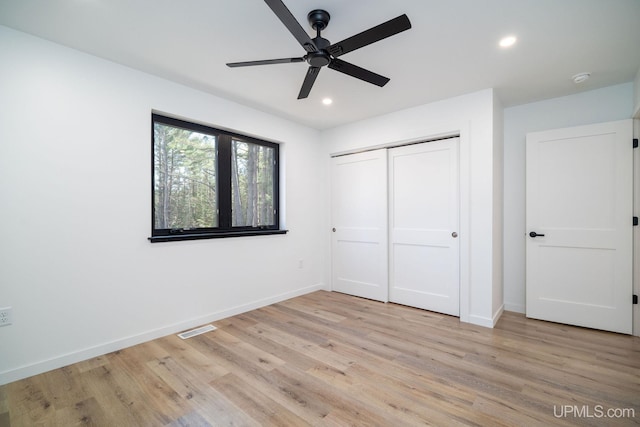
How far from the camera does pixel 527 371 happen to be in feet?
6.98

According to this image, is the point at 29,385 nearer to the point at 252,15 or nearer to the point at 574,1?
the point at 252,15

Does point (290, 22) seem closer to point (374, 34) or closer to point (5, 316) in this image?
point (374, 34)

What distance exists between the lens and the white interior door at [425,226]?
333 cm

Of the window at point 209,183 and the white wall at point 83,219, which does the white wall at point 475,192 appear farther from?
the white wall at point 83,219

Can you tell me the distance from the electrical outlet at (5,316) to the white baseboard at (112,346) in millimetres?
344

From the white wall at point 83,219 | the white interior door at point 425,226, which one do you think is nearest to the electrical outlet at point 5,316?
the white wall at point 83,219

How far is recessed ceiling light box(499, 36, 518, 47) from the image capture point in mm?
2136

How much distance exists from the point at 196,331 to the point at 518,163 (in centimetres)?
417

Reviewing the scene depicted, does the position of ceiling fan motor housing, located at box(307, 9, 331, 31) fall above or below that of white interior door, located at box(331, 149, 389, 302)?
above

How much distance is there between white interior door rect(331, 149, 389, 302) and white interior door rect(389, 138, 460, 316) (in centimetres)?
14

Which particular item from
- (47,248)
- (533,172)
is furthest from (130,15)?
(533,172)

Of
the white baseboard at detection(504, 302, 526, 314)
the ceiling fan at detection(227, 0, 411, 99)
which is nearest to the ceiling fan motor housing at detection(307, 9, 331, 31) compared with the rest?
the ceiling fan at detection(227, 0, 411, 99)

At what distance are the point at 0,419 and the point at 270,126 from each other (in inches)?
135

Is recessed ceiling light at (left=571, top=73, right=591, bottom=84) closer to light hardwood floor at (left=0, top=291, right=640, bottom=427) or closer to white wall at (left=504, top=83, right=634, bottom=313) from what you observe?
white wall at (left=504, top=83, right=634, bottom=313)
